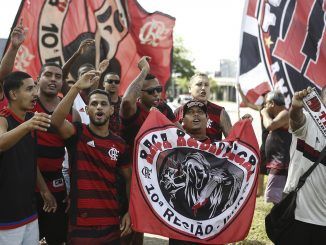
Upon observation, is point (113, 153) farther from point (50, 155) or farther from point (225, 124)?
point (225, 124)

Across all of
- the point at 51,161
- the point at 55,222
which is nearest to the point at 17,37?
the point at 51,161

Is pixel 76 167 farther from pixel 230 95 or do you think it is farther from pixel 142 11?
pixel 230 95

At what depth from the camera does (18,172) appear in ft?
9.80

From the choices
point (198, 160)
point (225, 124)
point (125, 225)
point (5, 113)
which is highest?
point (5, 113)

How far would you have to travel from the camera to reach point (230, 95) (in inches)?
3479

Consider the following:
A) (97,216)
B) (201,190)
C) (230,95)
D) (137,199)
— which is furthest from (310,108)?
(230,95)

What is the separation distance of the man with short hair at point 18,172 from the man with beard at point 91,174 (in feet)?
0.88

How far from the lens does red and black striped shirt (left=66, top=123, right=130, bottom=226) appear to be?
3.29 metres

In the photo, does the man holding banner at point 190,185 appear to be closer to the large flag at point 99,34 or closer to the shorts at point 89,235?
the shorts at point 89,235

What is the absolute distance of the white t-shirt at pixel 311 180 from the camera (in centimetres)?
344

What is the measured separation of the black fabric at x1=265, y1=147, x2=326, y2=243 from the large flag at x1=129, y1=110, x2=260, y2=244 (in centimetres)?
25

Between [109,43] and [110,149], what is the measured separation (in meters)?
3.21

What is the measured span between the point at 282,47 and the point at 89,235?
4.05 meters

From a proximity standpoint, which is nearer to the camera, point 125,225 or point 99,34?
point 125,225
